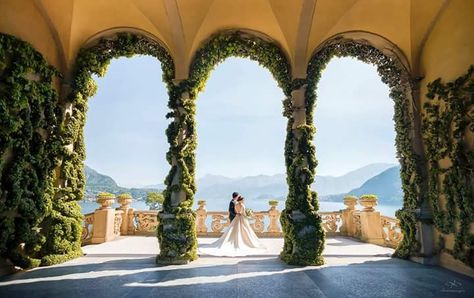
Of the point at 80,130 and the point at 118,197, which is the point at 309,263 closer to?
the point at 80,130

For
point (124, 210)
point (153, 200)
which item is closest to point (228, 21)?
point (124, 210)

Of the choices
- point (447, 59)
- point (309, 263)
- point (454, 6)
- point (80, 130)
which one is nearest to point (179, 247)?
point (309, 263)

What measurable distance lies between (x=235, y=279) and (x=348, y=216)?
7380 mm

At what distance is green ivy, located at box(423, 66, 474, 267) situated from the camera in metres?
5.45

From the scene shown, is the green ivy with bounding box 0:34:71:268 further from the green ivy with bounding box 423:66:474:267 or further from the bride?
the green ivy with bounding box 423:66:474:267

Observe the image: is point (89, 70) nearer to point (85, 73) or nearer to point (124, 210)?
point (85, 73)

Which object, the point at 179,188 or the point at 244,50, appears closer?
the point at 179,188

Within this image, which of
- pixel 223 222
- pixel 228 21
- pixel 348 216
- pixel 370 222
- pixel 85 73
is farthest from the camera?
pixel 223 222

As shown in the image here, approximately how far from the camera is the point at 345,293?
4305 mm

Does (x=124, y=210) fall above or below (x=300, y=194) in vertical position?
below

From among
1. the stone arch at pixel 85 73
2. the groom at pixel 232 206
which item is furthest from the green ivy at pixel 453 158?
the stone arch at pixel 85 73

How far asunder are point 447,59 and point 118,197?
1157cm

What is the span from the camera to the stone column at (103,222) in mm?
9234

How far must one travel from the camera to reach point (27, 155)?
18.8 feet
